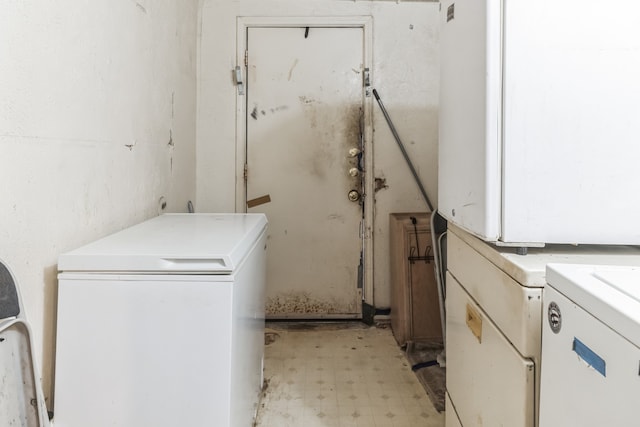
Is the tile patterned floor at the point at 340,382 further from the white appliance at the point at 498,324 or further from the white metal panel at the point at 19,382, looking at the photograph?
the white metal panel at the point at 19,382

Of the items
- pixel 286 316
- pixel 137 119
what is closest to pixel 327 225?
pixel 286 316

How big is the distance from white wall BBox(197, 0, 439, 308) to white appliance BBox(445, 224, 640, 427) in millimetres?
1284

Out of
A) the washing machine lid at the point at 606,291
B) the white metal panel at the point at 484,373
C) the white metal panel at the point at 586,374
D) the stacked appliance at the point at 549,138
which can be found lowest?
the white metal panel at the point at 484,373

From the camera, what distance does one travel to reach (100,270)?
99cm

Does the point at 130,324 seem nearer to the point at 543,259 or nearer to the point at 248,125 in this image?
the point at 543,259

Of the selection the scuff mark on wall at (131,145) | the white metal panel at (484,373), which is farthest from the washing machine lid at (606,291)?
the scuff mark on wall at (131,145)

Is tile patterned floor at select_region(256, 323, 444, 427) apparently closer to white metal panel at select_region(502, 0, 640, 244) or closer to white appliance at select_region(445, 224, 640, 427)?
white appliance at select_region(445, 224, 640, 427)

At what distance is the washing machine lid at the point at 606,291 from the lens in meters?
0.52

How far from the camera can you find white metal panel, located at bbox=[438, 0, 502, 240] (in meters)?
0.97

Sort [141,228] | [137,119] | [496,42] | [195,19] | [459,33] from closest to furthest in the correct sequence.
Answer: [496,42] → [459,33] → [141,228] → [137,119] → [195,19]

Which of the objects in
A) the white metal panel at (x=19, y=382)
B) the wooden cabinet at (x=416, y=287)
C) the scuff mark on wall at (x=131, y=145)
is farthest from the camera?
the wooden cabinet at (x=416, y=287)

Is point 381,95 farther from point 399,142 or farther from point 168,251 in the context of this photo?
point 168,251

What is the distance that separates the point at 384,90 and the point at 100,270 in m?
2.10

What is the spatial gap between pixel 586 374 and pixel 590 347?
0.04 meters
